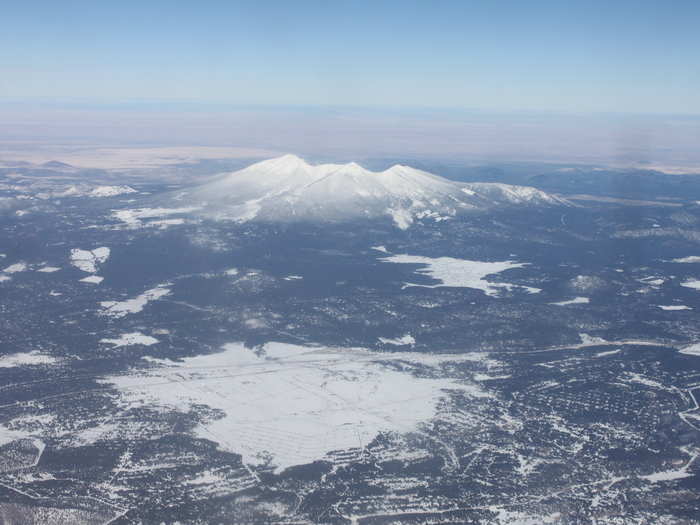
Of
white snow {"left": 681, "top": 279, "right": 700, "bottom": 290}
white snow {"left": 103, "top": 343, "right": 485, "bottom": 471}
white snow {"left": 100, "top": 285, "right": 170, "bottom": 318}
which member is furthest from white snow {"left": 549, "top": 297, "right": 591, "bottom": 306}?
white snow {"left": 100, "top": 285, "right": 170, "bottom": 318}

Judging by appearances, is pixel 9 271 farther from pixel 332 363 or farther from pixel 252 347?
pixel 332 363

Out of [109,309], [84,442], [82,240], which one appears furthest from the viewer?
[82,240]

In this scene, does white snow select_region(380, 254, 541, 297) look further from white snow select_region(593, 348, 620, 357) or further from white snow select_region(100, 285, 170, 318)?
white snow select_region(100, 285, 170, 318)

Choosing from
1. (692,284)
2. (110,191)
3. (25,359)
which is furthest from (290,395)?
(110,191)

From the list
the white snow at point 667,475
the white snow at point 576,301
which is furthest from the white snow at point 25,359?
the white snow at point 576,301

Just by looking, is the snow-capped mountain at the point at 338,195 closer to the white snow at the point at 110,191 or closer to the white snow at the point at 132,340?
the white snow at the point at 110,191

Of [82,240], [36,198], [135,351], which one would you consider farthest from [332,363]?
[36,198]
